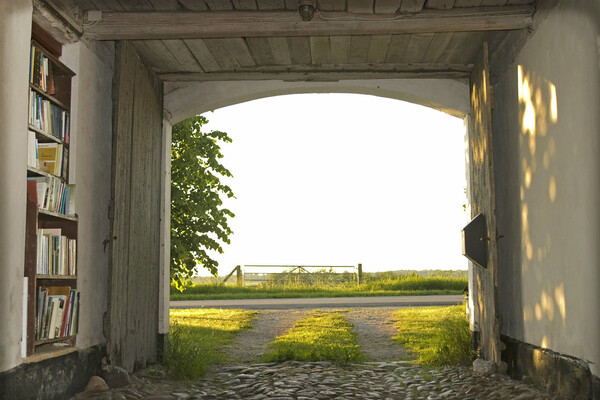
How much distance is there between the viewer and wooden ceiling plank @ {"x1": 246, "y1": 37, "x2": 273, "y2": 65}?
289 inches

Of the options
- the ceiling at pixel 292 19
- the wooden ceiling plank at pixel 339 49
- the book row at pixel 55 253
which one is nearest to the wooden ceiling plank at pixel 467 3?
the ceiling at pixel 292 19

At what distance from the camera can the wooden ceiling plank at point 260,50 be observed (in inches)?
289

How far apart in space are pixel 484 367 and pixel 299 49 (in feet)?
12.7

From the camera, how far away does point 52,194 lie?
5.76m

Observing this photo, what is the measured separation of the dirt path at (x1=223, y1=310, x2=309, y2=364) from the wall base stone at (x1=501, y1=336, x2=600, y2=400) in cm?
312

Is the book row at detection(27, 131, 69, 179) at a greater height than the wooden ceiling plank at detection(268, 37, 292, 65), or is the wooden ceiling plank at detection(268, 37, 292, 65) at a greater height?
the wooden ceiling plank at detection(268, 37, 292, 65)

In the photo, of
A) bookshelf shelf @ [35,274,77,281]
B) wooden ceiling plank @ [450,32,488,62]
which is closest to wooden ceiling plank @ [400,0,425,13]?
wooden ceiling plank @ [450,32,488,62]

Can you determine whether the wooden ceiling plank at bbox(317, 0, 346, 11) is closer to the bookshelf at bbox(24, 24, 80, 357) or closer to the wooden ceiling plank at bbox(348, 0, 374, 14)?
the wooden ceiling plank at bbox(348, 0, 374, 14)

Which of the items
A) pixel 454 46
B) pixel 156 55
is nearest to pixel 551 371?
pixel 454 46

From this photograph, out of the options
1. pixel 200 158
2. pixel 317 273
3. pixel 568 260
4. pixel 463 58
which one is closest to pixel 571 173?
pixel 568 260

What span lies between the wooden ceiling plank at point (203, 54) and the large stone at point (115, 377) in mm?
3387

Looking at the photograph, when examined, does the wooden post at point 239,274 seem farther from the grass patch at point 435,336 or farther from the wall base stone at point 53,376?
the wall base stone at point 53,376

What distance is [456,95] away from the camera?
8.51m

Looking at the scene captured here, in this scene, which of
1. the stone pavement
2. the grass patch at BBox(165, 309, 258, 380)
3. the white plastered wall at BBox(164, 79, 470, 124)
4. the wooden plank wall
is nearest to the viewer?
the stone pavement
